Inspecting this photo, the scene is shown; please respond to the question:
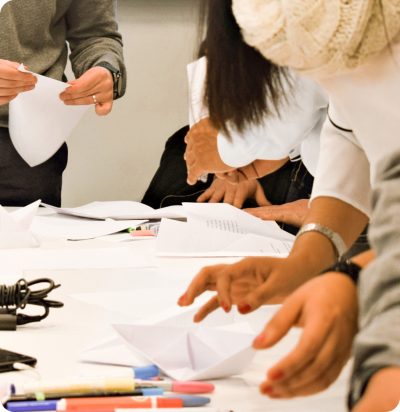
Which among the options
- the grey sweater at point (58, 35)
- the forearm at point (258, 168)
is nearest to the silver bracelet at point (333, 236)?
the forearm at point (258, 168)

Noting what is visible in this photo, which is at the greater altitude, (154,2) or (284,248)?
(154,2)

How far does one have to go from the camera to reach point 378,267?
36 cm

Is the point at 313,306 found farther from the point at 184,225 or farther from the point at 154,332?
the point at 184,225

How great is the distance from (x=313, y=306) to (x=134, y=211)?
119 cm

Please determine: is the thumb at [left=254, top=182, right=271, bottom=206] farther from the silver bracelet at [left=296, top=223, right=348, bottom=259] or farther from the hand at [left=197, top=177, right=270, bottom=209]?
the silver bracelet at [left=296, top=223, right=348, bottom=259]

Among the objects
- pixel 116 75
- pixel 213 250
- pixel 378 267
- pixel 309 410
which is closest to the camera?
pixel 378 267

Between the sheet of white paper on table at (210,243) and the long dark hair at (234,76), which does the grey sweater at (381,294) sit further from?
the sheet of white paper on table at (210,243)

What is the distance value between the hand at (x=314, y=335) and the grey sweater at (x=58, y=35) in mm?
1411

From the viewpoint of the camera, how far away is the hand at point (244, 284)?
64cm

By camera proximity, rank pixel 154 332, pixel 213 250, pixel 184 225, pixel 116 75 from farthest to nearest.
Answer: pixel 116 75 → pixel 184 225 → pixel 213 250 → pixel 154 332

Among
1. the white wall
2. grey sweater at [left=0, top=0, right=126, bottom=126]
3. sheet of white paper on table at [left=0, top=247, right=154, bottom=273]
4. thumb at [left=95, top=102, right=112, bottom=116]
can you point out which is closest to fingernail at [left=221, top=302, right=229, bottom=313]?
sheet of white paper on table at [left=0, top=247, right=154, bottom=273]

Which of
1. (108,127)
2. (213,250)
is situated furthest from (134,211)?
(108,127)

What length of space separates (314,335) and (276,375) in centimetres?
3

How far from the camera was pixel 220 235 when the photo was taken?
1276 millimetres
